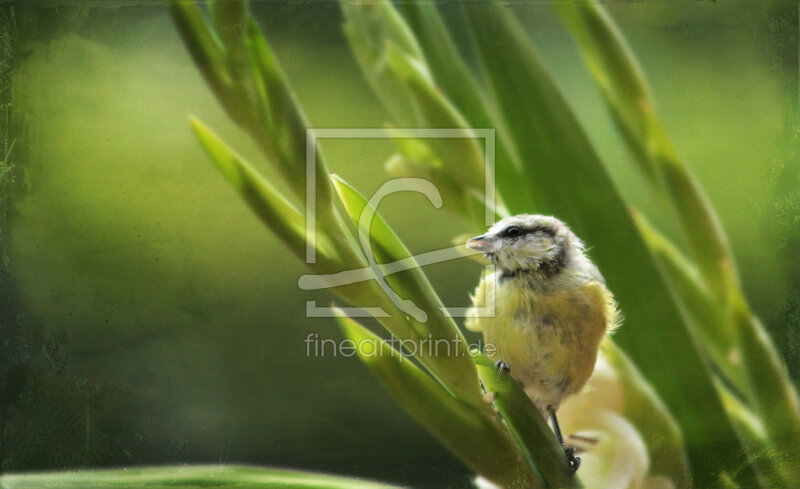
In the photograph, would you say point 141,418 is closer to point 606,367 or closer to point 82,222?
point 82,222

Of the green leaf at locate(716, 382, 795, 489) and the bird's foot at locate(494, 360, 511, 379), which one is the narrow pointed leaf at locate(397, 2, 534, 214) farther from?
the green leaf at locate(716, 382, 795, 489)

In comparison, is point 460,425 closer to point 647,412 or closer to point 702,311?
point 647,412

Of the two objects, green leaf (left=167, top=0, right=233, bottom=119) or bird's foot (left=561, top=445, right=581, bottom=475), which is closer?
green leaf (left=167, top=0, right=233, bottom=119)

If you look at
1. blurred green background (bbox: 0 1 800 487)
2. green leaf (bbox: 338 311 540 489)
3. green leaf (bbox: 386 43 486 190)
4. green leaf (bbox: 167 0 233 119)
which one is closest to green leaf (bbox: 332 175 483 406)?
green leaf (bbox: 338 311 540 489)

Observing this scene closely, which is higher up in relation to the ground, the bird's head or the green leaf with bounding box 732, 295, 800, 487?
the bird's head

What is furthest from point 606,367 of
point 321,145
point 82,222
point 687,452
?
point 82,222

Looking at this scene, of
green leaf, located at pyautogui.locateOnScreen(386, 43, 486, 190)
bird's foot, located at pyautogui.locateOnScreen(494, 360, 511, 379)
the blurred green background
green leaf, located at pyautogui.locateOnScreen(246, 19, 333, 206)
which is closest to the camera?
green leaf, located at pyautogui.locateOnScreen(246, 19, 333, 206)

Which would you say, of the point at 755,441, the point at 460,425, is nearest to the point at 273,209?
the point at 460,425
